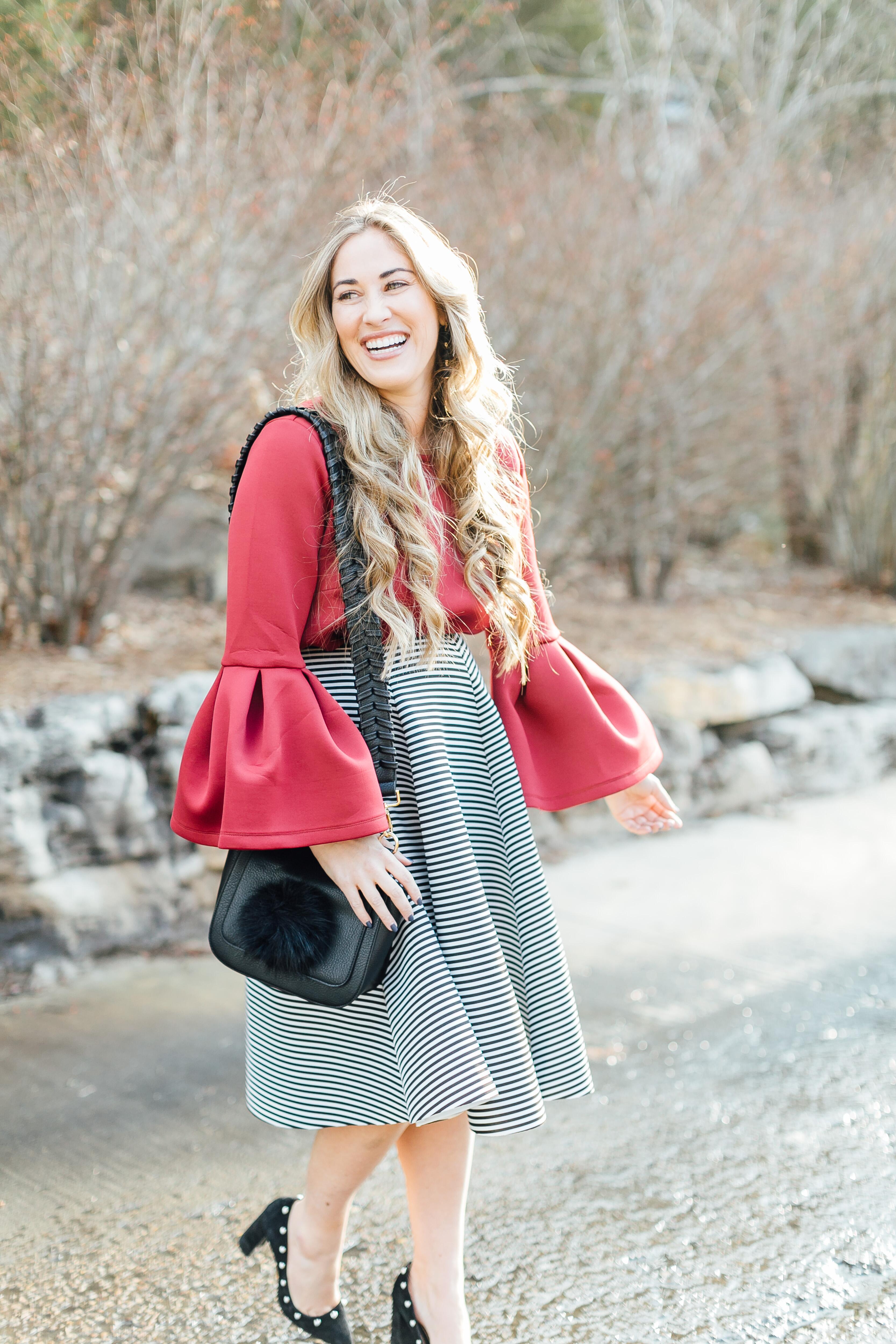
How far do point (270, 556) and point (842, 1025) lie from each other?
7.77 ft

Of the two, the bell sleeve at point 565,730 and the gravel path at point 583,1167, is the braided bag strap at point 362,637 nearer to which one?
the bell sleeve at point 565,730

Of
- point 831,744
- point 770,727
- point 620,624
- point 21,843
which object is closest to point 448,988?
point 21,843

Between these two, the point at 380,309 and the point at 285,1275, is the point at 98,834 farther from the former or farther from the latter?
the point at 380,309

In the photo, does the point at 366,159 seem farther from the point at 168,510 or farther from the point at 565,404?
the point at 168,510

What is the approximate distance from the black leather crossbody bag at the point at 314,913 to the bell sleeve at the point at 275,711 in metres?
0.05

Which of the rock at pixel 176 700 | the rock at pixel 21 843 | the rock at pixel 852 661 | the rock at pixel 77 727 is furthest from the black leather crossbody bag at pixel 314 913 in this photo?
the rock at pixel 852 661

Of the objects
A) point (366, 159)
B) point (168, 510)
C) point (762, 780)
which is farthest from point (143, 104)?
point (762, 780)

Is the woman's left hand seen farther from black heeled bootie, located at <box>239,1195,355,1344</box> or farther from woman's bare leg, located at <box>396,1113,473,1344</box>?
black heeled bootie, located at <box>239,1195,355,1344</box>

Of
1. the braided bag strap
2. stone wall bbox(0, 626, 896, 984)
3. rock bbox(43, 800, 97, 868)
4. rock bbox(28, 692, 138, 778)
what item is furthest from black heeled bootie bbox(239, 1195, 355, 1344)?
rock bbox(28, 692, 138, 778)

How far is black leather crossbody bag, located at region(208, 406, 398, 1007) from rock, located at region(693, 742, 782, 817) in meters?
3.71

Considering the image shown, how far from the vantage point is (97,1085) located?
2.84 m

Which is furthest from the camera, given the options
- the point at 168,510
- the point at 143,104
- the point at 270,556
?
the point at 168,510

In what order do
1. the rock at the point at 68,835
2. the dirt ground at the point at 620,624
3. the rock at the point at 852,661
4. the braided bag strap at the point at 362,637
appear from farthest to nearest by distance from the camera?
1. the rock at the point at 852,661
2. the dirt ground at the point at 620,624
3. the rock at the point at 68,835
4. the braided bag strap at the point at 362,637

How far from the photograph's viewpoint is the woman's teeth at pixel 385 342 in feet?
6.15
